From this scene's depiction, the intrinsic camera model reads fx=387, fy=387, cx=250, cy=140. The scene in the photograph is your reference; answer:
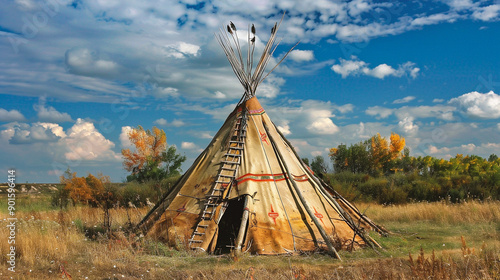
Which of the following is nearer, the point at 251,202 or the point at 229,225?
the point at 251,202

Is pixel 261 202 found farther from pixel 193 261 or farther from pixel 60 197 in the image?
pixel 60 197

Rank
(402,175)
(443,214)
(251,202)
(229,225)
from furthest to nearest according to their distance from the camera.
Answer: (402,175) < (443,214) < (229,225) < (251,202)

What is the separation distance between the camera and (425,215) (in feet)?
36.9

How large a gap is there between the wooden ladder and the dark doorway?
1.18ft

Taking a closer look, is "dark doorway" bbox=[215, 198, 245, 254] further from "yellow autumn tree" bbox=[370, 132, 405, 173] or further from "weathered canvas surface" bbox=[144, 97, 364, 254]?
"yellow autumn tree" bbox=[370, 132, 405, 173]

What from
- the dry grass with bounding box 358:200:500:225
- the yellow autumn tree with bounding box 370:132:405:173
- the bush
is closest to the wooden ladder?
the dry grass with bounding box 358:200:500:225

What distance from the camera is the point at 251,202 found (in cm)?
698

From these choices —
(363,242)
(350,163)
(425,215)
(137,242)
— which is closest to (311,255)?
(363,242)

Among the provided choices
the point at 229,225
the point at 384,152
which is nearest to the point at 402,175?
the point at 384,152

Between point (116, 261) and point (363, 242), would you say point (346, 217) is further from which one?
point (116, 261)

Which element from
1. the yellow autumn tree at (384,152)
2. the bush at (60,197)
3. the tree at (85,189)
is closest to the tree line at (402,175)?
the yellow autumn tree at (384,152)

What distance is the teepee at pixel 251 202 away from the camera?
22.2 ft

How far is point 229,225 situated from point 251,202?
1092 millimetres

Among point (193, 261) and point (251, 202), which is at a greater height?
point (251, 202)
